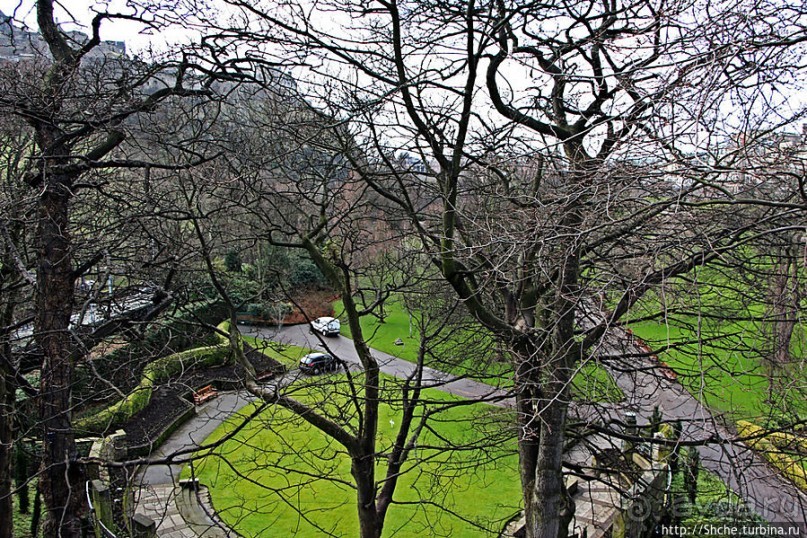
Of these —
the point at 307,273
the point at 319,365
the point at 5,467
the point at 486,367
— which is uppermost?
the point at 307,273

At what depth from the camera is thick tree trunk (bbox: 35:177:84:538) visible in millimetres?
4773

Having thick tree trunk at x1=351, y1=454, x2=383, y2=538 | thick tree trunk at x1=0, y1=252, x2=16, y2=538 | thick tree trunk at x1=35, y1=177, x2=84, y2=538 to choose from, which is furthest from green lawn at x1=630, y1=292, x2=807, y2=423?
thick tree trunk at x1=0, y1=252, x2=16, y2=538

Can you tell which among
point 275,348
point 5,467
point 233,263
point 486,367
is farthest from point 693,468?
point 233,263

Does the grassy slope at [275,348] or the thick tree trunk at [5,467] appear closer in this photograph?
the grassy slope at [275,348]

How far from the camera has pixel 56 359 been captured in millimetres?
4832

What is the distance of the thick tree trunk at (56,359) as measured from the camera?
15.7 feet

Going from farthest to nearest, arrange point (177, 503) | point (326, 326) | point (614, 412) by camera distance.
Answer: point (326, 326) < point (614, 412) < point (177, 503)

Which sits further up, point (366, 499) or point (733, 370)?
point (733, 370)

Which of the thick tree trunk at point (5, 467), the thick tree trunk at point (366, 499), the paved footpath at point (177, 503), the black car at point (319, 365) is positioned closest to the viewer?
the thick tree trunk at point (366, 499)

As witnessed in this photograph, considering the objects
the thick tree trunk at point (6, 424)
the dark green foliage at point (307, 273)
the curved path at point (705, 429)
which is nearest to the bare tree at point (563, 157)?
the curved path at point (705, 429)

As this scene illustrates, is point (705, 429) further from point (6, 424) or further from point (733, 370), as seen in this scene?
point (6, 424)

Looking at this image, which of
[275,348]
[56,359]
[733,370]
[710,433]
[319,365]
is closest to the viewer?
[710,433]

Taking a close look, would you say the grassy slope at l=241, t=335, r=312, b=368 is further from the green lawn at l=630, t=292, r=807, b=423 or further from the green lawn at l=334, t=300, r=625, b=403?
the green lawn at l=630, t=292, r=807, b=423

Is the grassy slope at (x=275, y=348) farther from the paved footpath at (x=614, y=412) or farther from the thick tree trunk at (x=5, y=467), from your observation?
the thick tree trunk at (x=5, y=467)
